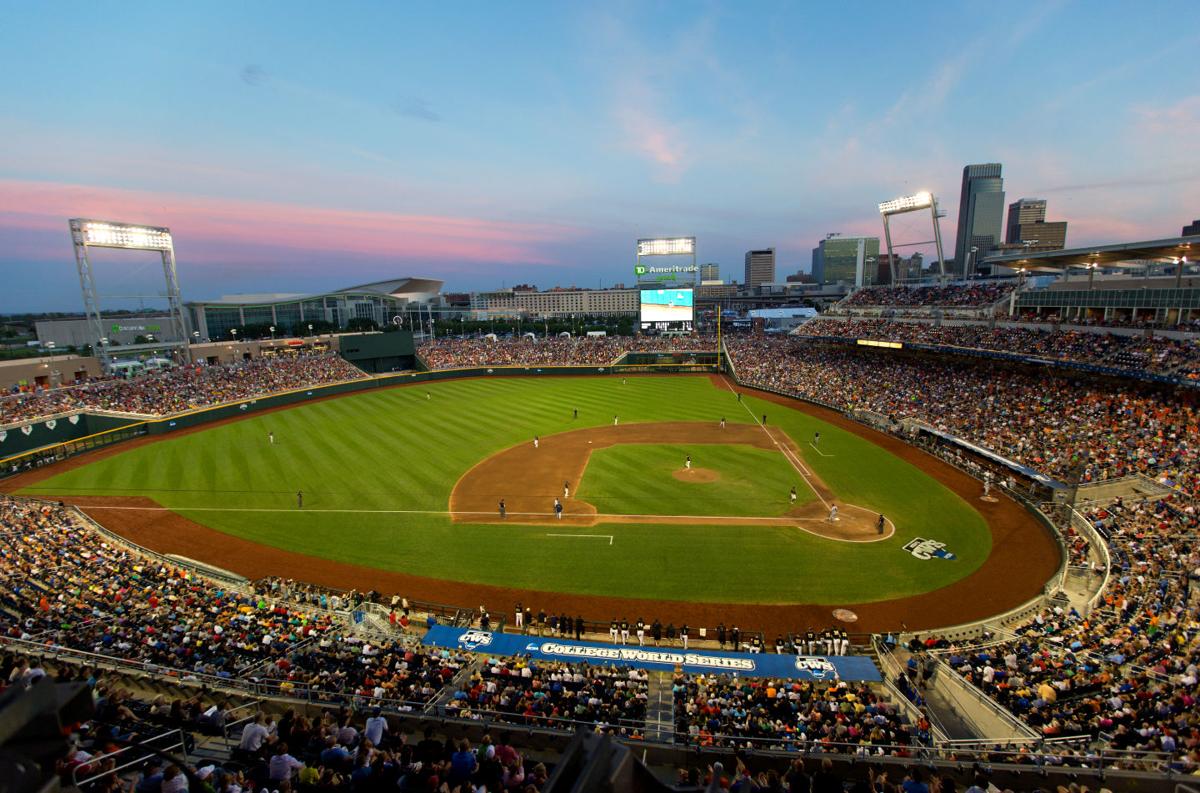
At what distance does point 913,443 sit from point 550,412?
27219 millimetres

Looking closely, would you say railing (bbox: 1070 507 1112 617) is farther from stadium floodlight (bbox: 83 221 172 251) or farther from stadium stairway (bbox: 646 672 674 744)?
stadium floodlight (bbox: 83 221 172 251)

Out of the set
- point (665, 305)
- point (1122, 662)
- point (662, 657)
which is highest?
point (665, 305)

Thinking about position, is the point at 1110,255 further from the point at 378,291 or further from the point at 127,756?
the point at 378,291

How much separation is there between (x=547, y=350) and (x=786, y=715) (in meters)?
68.1

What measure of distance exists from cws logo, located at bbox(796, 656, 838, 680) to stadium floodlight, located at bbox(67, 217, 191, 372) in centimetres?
5749

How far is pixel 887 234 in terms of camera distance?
213 feet

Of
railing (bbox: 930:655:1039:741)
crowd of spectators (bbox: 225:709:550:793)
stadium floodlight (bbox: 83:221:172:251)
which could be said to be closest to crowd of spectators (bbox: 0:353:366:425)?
stadium floodlight (bbox: 83:221:172:251)

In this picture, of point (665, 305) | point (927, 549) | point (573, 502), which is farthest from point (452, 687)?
point (665, 305)

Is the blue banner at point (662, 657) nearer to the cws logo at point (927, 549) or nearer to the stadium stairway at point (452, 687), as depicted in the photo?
the stadium stairway at point (452, 687)

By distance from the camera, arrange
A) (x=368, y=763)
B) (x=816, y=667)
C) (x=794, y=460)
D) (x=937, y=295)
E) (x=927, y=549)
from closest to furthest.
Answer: (x=368, y=763)
(x=816, y=667)
(x=927, y=549)
(x=794, y=460)
(x=937, y=295)

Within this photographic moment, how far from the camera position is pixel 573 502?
27.9 metres

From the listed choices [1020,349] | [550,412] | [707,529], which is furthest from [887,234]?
[707,529]

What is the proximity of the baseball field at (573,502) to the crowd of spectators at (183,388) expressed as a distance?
15.6 feet

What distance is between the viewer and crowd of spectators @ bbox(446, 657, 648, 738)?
1165 cm
